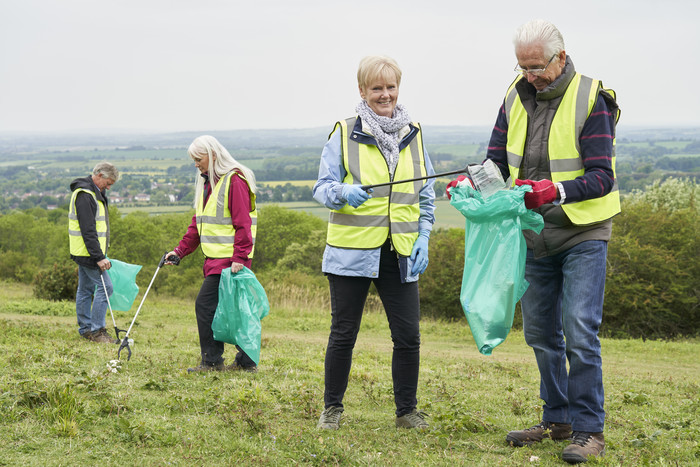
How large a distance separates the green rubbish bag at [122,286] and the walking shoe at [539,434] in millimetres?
5363

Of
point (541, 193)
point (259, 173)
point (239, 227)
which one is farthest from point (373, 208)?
point (259, 173)

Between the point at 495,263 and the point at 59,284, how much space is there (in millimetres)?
14631

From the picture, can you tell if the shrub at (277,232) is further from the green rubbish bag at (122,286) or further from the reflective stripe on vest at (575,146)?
the reflective stripe on vest at (575,146)

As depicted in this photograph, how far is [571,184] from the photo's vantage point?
326 cm

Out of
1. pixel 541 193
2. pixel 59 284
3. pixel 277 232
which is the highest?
pixel 541 193

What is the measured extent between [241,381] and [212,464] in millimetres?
2023

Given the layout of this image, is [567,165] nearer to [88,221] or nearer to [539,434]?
[539,434]

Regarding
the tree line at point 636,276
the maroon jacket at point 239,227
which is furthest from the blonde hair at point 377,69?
the tree line at point 636,276

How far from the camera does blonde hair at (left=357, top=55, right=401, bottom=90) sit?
3.75 m

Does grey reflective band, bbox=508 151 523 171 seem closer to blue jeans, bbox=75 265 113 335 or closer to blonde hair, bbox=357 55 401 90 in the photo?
blonde hair, bbox=357 55 401 90

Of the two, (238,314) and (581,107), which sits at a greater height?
(581,107)

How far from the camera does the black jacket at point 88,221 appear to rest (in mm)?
7723

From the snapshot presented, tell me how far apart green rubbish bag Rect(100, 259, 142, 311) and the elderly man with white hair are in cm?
543

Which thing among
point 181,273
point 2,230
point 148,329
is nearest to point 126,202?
point 2,230
